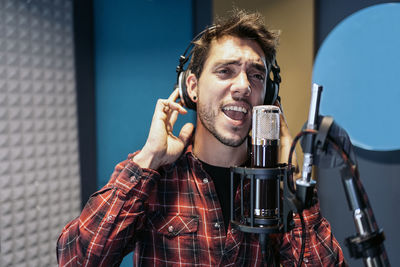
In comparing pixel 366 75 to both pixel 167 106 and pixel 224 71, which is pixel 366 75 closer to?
pixel 224 71

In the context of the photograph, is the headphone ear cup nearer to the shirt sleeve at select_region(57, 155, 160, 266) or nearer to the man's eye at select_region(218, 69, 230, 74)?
the man's eye at select_region(218, 69, 230, 74)

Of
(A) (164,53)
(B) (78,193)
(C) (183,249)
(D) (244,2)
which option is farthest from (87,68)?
(C) (183,249)

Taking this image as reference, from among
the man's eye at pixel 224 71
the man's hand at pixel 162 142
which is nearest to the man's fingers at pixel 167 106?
the man's hand at pixel 162 142

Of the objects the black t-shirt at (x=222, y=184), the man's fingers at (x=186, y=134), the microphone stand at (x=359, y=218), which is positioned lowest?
the black t-shirt at (x=222, y=184)

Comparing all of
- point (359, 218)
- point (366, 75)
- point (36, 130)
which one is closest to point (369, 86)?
point (366, 75)

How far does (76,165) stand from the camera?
228cm

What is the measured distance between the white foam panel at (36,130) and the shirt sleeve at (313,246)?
1594 millimetres

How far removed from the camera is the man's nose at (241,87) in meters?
1.20

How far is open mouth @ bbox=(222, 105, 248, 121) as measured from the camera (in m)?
1.21

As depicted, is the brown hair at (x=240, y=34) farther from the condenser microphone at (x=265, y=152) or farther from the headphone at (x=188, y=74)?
the condenser microphone at (x=265, y=152)

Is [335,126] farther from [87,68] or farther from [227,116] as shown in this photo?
[87,68]

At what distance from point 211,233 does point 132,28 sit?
160cm

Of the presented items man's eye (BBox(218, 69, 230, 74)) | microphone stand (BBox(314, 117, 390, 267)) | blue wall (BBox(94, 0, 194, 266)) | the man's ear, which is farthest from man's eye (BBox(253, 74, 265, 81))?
blue wall (BBox(94, 0, 194, 266))

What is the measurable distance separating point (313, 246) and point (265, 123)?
0.57m
